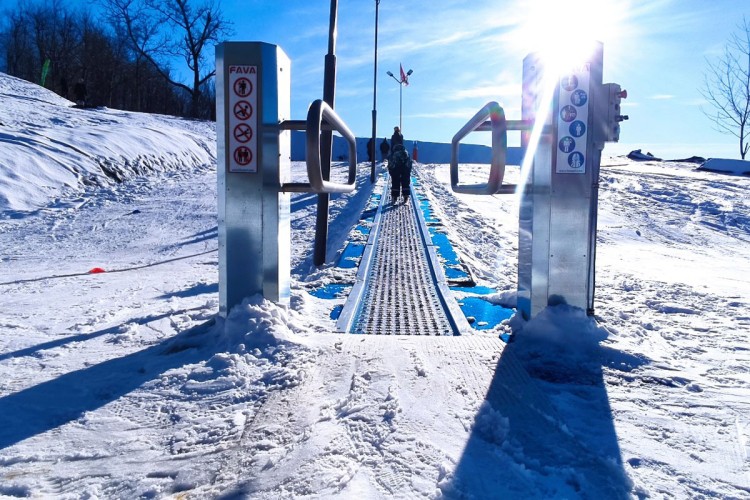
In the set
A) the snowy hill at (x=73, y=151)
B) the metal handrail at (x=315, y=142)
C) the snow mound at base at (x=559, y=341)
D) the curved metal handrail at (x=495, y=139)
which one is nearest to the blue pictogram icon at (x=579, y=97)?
the curved metal handrail at (x=495, y=139)

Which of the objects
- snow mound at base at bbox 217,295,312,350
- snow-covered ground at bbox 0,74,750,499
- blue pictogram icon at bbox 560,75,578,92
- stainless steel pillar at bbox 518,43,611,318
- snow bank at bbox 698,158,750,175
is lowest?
snow-covered ground at bbox 0,74,750,499

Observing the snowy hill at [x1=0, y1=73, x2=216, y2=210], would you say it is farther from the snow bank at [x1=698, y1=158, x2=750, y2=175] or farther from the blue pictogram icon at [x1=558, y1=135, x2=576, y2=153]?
the snow bank at [x1=698, y1=158, x2=750, y2=175]

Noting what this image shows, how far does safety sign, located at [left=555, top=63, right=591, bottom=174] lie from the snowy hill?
9.78 m

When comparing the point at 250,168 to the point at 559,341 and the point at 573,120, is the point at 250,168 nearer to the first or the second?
the point at 573,120

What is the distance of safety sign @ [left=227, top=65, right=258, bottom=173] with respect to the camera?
3557 millimetres

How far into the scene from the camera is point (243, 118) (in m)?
3.59

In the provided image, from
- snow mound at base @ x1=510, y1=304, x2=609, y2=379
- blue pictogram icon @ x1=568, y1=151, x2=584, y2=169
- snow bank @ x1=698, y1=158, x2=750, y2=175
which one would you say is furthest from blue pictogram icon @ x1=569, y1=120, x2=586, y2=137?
snow bank @ x1=698, y1=158, x2=750, y2=175

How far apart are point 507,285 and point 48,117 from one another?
1681 centimetres

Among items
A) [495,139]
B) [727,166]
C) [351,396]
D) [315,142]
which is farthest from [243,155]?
[727,166]

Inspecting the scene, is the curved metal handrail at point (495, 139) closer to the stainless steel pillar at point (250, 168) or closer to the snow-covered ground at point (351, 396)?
the snow-covered ground at point (351, 396)

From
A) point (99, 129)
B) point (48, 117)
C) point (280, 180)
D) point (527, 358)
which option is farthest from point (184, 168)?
point (527, 358)

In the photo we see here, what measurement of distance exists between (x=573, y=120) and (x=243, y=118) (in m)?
2.17

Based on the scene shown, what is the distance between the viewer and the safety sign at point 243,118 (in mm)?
3557

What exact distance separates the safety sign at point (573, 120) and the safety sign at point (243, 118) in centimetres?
201
